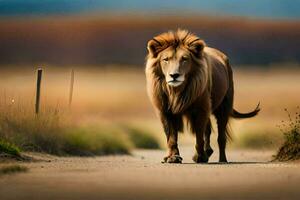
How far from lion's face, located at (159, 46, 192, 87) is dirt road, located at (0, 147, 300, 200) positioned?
179 centimetres

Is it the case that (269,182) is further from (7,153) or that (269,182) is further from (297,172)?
(7,153)

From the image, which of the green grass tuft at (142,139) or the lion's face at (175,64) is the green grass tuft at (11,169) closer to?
the lion's face at (175,64)

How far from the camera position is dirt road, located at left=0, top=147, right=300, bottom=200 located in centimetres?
832

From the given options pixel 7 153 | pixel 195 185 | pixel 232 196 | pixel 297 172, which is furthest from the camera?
pixel 7 153

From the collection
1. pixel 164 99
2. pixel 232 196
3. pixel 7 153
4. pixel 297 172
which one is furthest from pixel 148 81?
pixel 232 196

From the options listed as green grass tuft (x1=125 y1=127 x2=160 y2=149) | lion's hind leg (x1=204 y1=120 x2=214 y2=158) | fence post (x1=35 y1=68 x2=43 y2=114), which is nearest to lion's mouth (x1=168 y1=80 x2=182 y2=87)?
lion's hind leg (x1=204 y1=120 x2=214 y2=158)

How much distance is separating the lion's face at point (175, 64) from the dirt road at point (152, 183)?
1790 millimetres

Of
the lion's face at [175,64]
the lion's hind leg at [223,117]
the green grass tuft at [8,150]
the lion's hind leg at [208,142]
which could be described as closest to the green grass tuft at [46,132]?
the green grass tuft at [8,150]

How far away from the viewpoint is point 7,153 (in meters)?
12.9

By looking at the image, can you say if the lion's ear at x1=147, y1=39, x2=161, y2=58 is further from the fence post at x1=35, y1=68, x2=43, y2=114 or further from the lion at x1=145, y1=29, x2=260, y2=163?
the fence post at x1=35, y1=68, x2=43, y2=114

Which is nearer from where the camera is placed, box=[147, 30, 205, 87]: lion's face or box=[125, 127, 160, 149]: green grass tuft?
box=[147, 30, 205, 87]: lion's face

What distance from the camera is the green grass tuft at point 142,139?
26.7 metres

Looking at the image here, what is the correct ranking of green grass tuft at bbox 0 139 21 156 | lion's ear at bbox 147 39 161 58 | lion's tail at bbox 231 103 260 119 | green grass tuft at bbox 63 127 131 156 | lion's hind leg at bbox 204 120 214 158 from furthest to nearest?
green grass tuft at bbox 63 127 131 156 → lion's tail at bbox 231 103 260 119 → lion's hind leg at bbox 204 120 214 158 → lion's ear at bbox 147 39 161 58 → green grass tuft at bbox 0 139 21 156

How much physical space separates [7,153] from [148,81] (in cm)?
271
